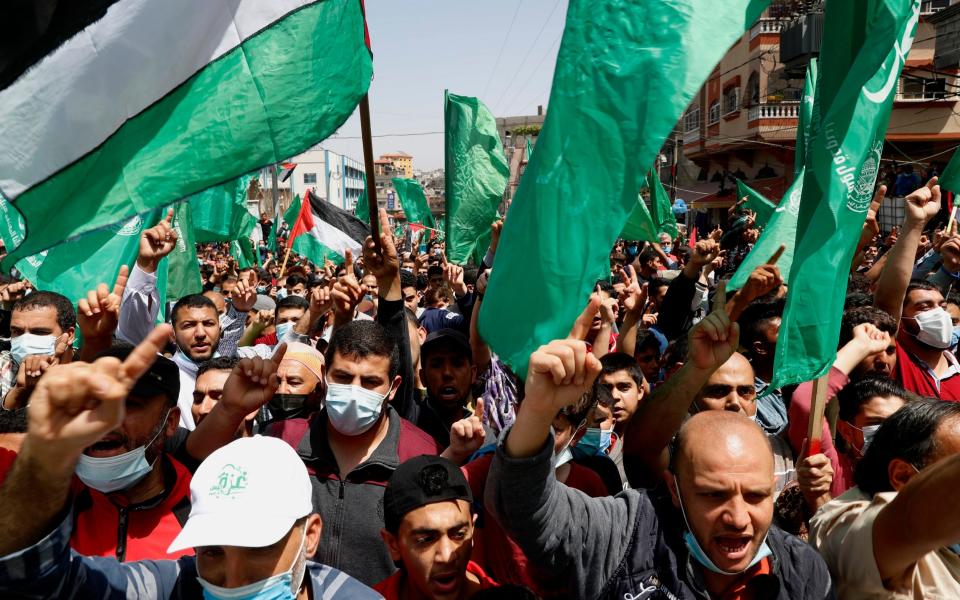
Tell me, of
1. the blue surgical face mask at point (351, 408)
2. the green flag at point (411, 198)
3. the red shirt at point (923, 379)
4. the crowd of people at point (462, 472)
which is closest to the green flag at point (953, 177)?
Result: the crowd of people at point (462, 472)

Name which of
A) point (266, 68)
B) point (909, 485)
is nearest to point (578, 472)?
point (909, 485)

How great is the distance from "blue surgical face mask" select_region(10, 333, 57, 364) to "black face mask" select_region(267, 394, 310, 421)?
5.19ft

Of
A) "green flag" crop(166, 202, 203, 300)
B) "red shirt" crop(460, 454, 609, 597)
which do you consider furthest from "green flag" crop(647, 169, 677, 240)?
"red shirt" crop(460, 454, 609, 597)

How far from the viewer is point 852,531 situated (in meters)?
2.13

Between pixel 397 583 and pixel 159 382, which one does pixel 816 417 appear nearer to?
pixel 397 583

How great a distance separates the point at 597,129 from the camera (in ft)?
6.80

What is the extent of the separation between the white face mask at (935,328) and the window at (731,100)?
27.6m

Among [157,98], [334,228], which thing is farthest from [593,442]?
[334,228]

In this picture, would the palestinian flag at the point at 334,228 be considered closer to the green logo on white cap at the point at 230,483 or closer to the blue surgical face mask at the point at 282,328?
the blue surgical face mask at the point at 282,328

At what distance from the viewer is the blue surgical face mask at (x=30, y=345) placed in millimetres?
4450

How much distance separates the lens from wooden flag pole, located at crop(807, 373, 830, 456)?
261 centimetres

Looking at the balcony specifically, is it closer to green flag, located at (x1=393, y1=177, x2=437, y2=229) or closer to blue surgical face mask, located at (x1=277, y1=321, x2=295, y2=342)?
green flag, located at (x1=393, y1=177, x2=437, y2=229)

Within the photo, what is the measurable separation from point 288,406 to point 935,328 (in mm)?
3558

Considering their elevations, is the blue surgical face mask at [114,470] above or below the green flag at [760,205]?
below
